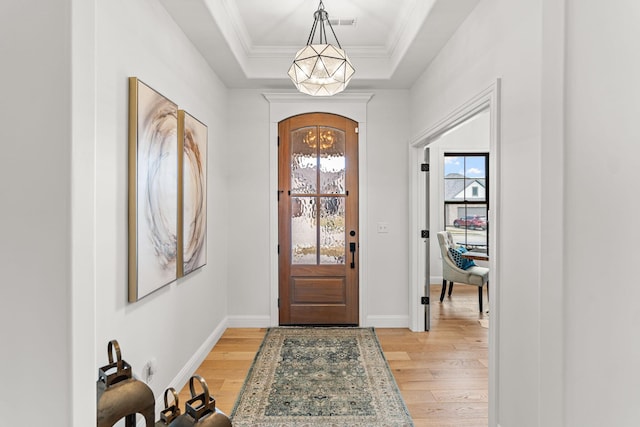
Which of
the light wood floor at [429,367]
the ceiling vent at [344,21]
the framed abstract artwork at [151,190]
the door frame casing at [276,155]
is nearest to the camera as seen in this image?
the framed abstract artwork at [151,190]

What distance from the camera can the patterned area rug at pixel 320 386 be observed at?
218 cm

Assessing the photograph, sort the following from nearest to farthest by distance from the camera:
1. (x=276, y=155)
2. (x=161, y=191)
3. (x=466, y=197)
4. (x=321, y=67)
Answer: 1. (x=161, y=191)
2. (x=321, y=67)
3. (x=276, y=155)
4. (x=466, y=197)

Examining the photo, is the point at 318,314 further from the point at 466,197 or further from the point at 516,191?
the point at 466,197

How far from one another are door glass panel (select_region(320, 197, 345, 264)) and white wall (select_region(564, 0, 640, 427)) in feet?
10.1

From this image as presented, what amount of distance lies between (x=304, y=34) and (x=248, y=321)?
2994 mm

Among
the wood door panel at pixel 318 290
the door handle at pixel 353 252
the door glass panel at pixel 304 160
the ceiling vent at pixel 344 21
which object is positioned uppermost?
the ceiling vent at pixel 344 21

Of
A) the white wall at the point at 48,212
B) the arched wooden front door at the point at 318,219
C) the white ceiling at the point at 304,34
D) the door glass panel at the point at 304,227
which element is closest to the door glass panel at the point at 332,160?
the arched wooden front door at the point at 318,219

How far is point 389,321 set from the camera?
3.87 metres

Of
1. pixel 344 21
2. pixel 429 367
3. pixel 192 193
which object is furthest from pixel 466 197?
pixel 192 193

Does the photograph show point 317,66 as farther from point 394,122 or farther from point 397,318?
point 397,318

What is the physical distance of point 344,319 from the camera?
153 inches

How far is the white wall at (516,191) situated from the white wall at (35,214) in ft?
5.64

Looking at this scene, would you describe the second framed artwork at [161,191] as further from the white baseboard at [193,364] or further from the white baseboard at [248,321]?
the white baseboard at [248,321]

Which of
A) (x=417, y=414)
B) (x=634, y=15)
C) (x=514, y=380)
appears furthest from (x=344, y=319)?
(x=634, y=15)
